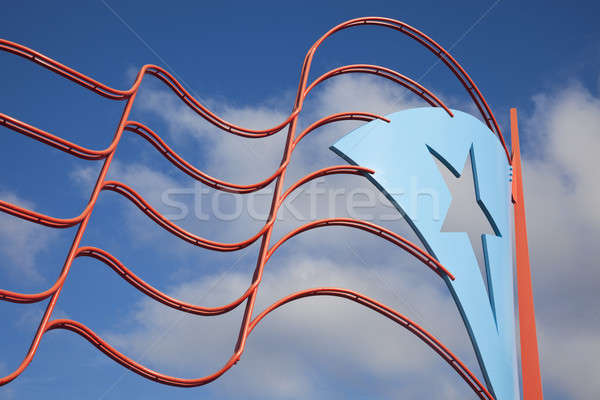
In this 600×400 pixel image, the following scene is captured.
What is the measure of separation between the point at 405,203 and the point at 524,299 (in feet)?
11.1

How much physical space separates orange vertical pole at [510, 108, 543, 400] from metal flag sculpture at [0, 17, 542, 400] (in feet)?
0.06

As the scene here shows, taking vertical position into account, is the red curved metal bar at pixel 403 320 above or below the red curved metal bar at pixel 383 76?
below

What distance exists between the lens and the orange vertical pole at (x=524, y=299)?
37.3ft

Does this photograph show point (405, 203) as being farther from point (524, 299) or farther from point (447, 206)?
point (524, 299)

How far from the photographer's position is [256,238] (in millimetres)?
9289

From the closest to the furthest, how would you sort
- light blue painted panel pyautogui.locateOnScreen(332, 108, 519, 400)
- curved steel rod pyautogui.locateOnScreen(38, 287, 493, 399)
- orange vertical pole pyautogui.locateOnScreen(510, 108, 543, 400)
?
curved steel rod pyautogui.locateOnScreen(38, 287, 493, 399)
light blue painted panel pyautogui.locateOnScreen(332, 108, 519, 400)
orange vertical pole pyautogui.locateOnScreen(510, 108, 543, 400)

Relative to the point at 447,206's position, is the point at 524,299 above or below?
below

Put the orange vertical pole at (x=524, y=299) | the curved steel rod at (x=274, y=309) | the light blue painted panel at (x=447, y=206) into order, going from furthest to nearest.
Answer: the orange vertical pole at (x=524, y=299)
the light blue painted panel at (x=447, y=206)
the curved steel rod at (x=274, y=309)

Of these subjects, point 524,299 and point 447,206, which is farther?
point 524,299

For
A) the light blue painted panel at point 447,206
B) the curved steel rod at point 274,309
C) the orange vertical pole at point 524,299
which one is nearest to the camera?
the curved steel rod at point 274,309

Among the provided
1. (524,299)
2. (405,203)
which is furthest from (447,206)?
(524,299)

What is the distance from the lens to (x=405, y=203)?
10672mm

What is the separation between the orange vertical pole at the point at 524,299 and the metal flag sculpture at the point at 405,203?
0.02 m

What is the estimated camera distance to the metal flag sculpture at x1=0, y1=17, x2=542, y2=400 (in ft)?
26.4
